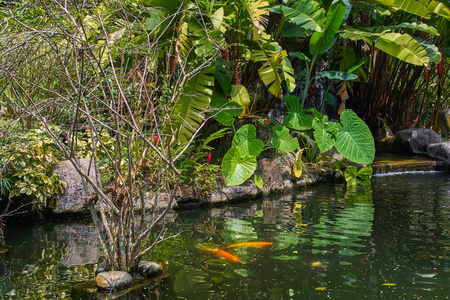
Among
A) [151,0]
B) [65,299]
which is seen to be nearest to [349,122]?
[151,0]

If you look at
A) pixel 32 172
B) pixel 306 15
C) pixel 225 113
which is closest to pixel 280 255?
pixel 32 172

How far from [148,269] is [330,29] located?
7105mm

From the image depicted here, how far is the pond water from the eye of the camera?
4.04 m

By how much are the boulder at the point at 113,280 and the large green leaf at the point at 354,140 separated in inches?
269

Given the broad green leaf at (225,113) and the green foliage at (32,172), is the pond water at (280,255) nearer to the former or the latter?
the green foliage at (32,172)

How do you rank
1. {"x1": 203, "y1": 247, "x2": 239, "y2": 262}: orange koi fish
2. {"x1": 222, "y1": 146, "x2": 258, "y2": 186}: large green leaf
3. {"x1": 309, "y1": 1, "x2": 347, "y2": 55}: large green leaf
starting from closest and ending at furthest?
{"x1": 203, "y1": 247, "x2": 239, "y2": 262}: orange koi fish → {"x1": 222, "y1": 146, "x2": 258, "y2": 186}: large green leaf → {"x1": 309, "y1": 1, "x2": 347, "y2": 55}: large green leaf

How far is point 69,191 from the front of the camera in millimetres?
6805

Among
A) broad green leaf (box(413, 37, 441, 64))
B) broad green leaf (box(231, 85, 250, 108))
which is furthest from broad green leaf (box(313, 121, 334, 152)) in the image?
broad green leaf (box(413, 37, 441, 64))

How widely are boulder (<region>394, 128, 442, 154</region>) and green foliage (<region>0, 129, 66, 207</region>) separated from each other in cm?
1114

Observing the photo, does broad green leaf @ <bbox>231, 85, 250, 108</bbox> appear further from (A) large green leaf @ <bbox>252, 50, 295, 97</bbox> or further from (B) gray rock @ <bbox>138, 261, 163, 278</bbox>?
(B) gray rock @ <bbox>138, 261, 163, 278</bbox>

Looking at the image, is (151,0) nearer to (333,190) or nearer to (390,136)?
(333,190)

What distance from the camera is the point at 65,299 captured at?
3.82 m

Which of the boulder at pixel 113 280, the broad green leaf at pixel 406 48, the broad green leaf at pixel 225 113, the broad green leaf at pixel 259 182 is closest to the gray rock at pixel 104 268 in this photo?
the boulder at pixel 113 280

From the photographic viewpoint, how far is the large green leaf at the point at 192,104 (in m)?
8.31
